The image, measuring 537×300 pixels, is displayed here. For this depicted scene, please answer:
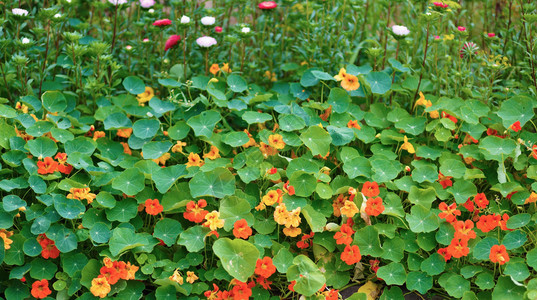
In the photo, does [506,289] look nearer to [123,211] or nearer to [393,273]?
[393,273]

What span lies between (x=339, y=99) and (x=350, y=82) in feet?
0.36

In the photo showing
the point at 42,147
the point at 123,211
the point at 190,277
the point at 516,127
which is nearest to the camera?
the point at 190,277

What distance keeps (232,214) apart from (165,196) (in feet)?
1.11

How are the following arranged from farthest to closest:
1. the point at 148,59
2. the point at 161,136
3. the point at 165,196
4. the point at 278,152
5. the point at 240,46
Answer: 1. the point at 240,46
2. the point at 148,59
3. the point at 161,136
4. the point at 278,152
5. the point at 165,196

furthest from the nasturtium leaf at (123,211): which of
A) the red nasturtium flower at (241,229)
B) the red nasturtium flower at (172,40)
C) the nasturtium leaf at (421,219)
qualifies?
the nasturtium leaf at (421,219)

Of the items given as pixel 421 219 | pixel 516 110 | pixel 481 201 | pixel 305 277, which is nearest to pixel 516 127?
pixel 516 110

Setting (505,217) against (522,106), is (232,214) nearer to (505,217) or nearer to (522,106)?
(505,217)

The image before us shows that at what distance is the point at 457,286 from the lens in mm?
2291

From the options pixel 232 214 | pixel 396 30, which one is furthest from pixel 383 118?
pixel 232 214

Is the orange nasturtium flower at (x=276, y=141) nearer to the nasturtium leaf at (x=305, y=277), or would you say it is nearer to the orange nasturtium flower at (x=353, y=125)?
the orange nasturtium flower at (x=353, y=125)

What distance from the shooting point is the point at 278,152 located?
9.31 feet

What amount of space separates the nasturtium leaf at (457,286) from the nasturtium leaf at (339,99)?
1.12 m

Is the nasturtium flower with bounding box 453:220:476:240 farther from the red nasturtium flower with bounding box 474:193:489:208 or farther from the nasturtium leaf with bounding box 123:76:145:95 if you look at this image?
the nasturtium leaf with bounding box 123:76:145:95

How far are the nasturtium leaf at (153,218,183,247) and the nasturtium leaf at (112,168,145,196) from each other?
19 cm
